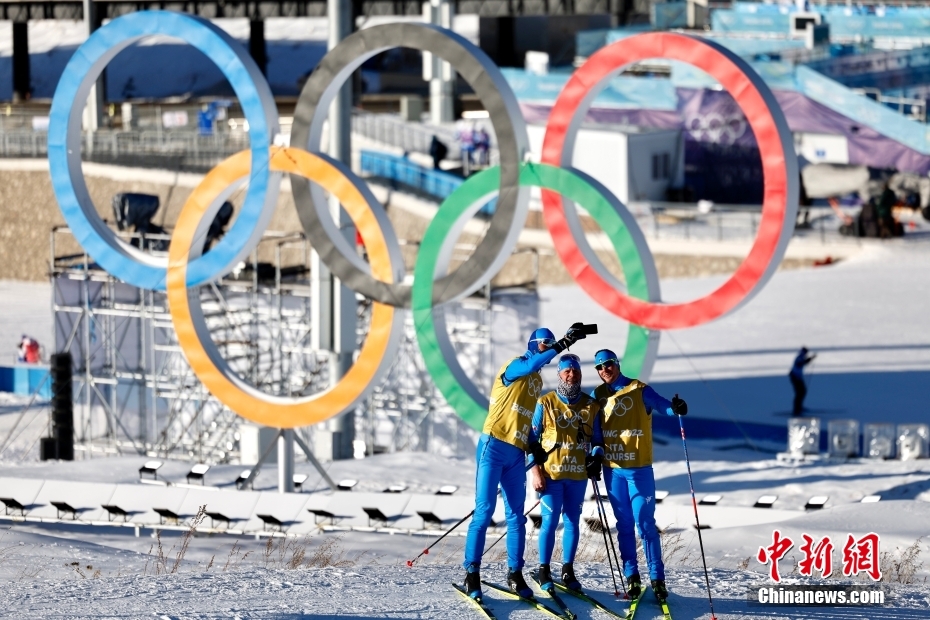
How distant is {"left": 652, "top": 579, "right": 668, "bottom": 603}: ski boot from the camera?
10.3 m

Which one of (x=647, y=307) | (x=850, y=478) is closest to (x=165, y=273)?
(x=647, y=307)

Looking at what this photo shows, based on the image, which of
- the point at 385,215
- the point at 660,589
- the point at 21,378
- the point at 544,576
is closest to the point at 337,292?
the point at 385,215

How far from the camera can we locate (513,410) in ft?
34.4

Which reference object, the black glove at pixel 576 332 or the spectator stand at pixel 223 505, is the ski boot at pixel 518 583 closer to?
the black glove at pixel 576 332

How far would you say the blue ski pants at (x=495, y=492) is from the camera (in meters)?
10.4

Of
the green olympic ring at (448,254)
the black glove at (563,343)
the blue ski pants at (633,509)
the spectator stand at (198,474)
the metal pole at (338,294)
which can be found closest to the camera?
the black glove at (563,343)

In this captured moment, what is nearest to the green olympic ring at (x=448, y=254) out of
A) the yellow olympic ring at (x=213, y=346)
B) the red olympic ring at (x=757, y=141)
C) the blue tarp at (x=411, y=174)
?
the red olympic ring at (x=757, y=141)

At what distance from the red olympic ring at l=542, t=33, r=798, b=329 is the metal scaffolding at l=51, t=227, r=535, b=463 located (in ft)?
18.4

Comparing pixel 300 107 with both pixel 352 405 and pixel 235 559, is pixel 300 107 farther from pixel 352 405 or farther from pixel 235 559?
pixel 235 559

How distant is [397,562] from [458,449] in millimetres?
9566

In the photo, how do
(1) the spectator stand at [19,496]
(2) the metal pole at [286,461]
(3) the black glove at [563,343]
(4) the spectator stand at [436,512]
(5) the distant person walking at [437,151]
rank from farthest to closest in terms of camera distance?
(5) the distant person walking at [437,151] < (2) the metal pole at [286,461] < (1) the spectator stand at [19,496] < (4) the spectator stand at [436,512] < (3) the black glove at [563,343]

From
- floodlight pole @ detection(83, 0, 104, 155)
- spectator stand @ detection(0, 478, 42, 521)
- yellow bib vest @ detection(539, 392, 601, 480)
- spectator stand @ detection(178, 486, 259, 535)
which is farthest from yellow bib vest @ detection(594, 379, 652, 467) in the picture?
floodlight pole @ detection(83, 0, 104, 155)

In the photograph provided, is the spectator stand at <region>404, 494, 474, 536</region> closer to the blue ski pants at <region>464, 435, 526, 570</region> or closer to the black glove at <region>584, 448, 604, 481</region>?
the blue ski pants at <region>464, 435, 526, 570</region>

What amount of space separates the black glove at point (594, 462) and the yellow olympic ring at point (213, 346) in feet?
23.0
